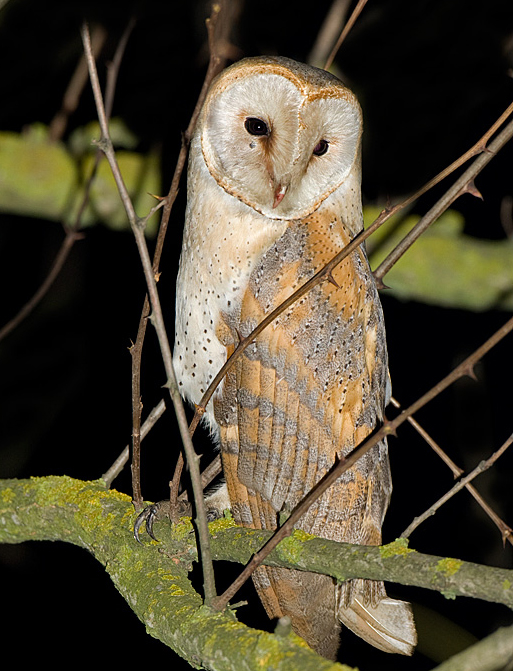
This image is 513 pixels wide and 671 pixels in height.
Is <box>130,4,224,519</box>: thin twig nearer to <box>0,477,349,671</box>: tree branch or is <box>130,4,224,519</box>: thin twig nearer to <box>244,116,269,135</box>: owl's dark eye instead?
<box>0,477,349,671</box>: tree branch

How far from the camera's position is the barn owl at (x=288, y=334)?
183 centimetres

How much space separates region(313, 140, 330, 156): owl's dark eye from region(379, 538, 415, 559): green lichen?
40.7 inches

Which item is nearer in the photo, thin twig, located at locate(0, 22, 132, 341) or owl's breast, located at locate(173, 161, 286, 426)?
owl's breast, located at locate(173, 161, 286, 426)

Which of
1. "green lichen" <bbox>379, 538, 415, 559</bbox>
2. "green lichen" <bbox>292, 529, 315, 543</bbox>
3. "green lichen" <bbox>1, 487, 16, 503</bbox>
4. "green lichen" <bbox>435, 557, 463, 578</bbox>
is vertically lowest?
"green lichen" <bbox>435, 557, 463, 578</bbox>

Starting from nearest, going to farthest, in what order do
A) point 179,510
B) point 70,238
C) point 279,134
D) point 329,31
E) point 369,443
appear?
point 369,443 → point 279,134 → point 179,510 → point 70,238 → point 329,31

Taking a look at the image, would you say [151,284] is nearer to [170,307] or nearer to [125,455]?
[125,455]

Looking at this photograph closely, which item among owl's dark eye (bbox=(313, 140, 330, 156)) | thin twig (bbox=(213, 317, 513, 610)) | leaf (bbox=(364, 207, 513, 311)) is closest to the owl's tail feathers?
thin twig (bbox=(213, 317, 513, 610))

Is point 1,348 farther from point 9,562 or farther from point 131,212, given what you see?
point 131,212

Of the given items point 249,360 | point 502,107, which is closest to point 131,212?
point 249,360

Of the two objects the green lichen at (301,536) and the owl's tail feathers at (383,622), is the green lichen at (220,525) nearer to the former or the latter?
the green lichen at (301,536)

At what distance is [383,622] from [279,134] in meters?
1.35

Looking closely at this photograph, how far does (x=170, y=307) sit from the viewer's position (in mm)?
3363

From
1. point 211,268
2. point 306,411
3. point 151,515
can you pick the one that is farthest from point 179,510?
point 211,268

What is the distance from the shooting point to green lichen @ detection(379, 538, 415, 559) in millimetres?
1235
